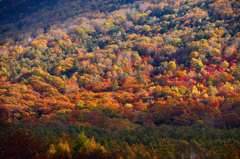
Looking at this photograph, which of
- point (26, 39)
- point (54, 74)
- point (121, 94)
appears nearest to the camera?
point (121, 94)

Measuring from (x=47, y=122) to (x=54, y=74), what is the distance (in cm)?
6605

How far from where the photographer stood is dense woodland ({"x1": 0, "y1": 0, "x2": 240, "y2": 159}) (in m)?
37.9

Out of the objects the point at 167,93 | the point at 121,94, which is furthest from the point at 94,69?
the point at 167,93

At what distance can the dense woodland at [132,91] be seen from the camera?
37.9 meters

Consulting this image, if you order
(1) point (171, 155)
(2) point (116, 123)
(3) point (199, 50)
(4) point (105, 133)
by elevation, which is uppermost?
(1) point (171, 155)

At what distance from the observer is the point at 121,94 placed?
8988 centimetres

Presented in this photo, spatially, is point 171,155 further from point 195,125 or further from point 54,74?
point 54,74

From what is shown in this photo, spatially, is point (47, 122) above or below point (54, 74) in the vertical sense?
above

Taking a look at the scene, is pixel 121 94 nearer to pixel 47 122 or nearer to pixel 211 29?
pixel 47 122

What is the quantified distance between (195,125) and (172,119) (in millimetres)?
8943

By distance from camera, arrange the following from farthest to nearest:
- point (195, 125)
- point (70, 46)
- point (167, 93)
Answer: point (70, 46), point (167, 93), point (195, 125)

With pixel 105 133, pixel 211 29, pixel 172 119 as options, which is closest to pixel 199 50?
pixel 211 29

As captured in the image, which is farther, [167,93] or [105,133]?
[167,93]

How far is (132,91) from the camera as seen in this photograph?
315ft
